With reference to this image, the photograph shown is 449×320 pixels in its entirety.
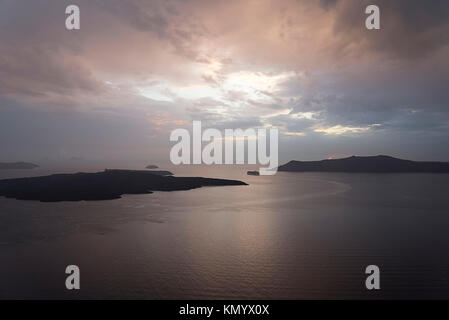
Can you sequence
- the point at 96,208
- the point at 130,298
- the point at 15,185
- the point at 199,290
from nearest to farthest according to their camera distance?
the point at 130,298 → the point at 199,290 → the point at 96,208 → the point at 15,185

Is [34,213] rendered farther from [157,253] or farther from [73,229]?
[157,253]

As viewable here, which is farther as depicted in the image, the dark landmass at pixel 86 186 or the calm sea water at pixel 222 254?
the dark landmass at pixel 86 186

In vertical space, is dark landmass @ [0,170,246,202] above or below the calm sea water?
above

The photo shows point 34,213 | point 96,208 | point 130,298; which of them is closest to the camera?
point 130,298

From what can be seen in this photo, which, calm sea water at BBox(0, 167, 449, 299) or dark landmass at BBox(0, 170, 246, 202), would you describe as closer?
calm sea water at BBox(0, 167, 449, 299)
